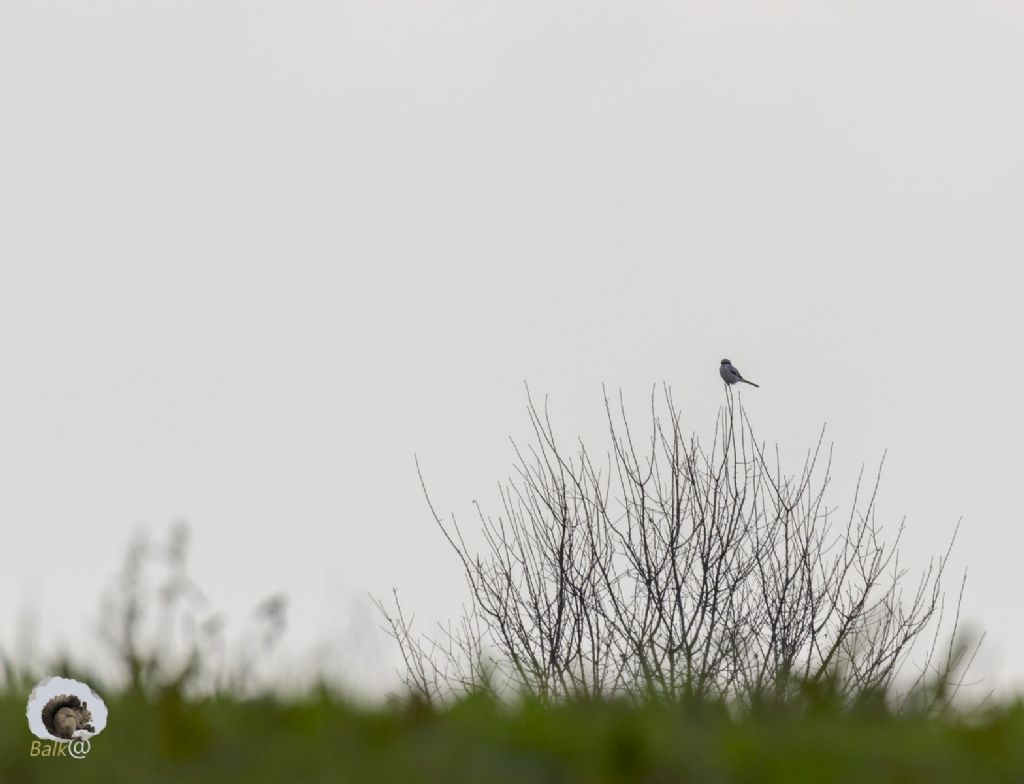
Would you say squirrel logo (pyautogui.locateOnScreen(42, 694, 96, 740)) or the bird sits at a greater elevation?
the bird

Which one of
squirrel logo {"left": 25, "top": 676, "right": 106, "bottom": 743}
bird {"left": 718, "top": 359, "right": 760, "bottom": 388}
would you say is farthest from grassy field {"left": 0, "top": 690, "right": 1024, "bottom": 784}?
bird {"left": 718, "top": 359, "right": 760, "bottom": 388}

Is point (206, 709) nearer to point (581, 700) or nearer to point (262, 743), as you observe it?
point (262, 743)

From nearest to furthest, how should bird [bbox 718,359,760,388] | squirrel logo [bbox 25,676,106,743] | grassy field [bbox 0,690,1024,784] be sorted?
grassy field [bbox 0,690,1024,784] → squirrel logo [bbox 25,676,106,743] → bird [bbox 718,359,760,388]

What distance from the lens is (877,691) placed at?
14.9 feet

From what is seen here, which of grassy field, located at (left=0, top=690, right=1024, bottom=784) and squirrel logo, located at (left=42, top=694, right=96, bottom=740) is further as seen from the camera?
squirrel logo, located at (left=42, top=694, right=96, bottom=740)

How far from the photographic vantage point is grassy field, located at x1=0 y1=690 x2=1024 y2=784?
120 inches

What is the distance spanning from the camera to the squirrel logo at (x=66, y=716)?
11.4 ft

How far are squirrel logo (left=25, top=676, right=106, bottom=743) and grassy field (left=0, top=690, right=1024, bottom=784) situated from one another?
0.04 metres

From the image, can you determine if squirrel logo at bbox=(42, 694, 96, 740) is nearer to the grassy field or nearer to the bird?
the grassy field

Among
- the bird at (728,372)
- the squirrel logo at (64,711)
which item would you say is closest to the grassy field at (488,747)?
the squirrel logo at (64,711)

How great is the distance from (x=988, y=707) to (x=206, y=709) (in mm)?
2313

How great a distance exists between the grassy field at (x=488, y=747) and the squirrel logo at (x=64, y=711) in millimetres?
37

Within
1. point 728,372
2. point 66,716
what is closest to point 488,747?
point 66,716

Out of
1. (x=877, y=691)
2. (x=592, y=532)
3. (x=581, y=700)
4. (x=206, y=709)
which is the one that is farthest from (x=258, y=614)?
(x=592, y=532)
